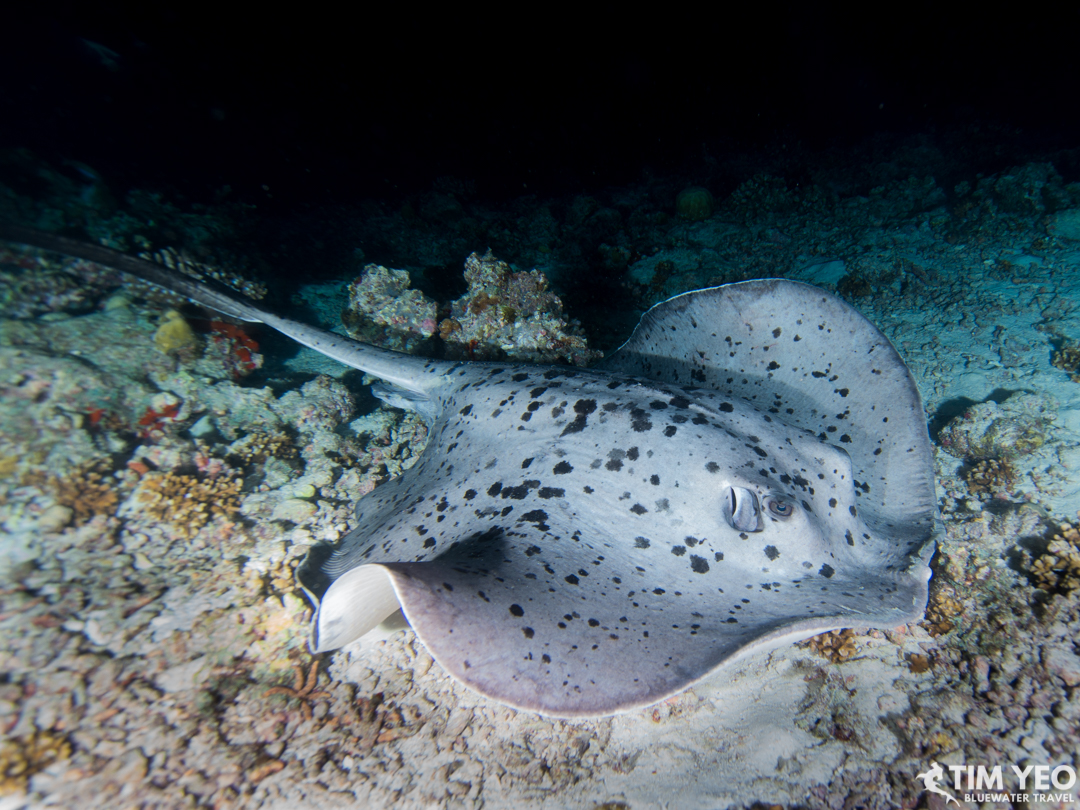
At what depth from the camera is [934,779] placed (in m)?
2.23

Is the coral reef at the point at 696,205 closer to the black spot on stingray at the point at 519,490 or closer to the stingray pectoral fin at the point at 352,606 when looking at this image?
the black spot on stingray at the point at 519,490

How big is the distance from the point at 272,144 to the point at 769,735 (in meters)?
18.1

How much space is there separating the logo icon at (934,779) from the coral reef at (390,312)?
642 cm

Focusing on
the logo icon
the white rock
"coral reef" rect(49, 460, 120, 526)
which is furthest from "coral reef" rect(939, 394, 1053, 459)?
"coral reef" rect(49, 460, 120, 526)

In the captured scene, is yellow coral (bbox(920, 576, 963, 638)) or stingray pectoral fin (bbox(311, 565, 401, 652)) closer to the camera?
stingray pectoral fin (bbox(311, 565, 401, 652))

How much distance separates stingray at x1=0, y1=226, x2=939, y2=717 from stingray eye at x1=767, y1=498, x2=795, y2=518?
1cm

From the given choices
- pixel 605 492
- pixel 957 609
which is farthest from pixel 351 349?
pixel 957 609

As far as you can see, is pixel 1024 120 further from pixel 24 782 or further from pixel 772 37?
pixel 24 782

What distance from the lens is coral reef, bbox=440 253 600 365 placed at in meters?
5.41

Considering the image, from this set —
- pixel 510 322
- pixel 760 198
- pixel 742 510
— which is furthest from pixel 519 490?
pixel 760 198

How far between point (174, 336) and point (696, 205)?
11.7m

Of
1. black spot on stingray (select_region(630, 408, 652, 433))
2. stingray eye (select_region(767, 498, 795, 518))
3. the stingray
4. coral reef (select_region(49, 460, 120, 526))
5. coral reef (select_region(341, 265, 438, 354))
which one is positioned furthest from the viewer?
coral reef (select_region(341, 265, 438, 354))

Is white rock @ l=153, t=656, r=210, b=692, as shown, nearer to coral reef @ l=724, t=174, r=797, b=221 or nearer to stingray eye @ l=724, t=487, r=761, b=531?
stingray eye @ l=724, t=487, r=761, b=531

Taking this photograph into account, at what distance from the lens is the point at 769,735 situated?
8.59ft
